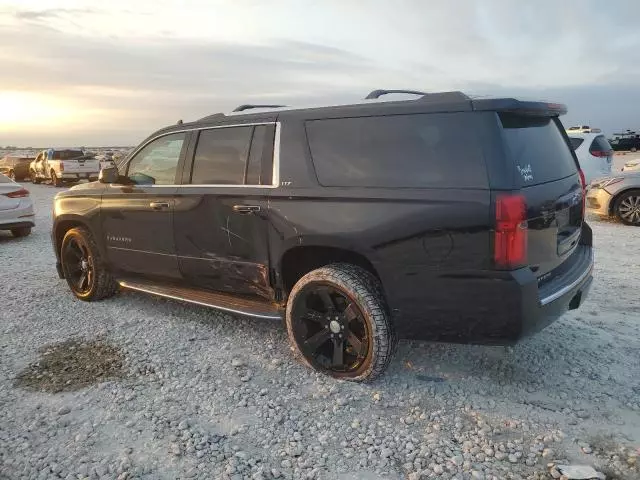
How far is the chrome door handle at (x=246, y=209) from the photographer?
4.03 meters

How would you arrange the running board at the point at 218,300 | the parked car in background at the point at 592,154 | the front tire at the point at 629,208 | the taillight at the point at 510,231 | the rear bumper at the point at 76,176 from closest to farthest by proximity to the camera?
the taillight at the point at 510,231, the running board at the point at 218,300, the front tire at the point at 629,208, the parked car in background at the point at 592,154, the rear bumper at the point at 76,176

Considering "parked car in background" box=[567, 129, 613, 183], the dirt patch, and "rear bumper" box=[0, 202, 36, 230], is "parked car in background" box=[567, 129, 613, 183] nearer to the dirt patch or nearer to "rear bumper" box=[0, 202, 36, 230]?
the dirt patch

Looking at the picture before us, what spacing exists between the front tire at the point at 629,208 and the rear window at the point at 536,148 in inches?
283

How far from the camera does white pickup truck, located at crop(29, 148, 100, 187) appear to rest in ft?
83.1

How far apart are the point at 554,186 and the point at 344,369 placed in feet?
6.06

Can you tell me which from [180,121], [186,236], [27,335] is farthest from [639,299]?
[27,335]

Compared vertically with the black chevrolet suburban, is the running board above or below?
below

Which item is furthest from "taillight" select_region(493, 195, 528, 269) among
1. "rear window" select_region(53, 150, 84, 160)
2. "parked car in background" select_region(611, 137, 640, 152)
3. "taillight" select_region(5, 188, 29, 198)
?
"parked car in background" select_region(611, 137, 640, 152)

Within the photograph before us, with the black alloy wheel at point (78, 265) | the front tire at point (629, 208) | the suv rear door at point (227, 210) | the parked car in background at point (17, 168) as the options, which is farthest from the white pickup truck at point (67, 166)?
the suv rear door at point (227, 210)

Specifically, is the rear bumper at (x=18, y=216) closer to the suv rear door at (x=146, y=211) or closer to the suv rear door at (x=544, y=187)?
the suv rear door at (x=146, y=211)

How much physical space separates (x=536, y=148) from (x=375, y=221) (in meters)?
1.14

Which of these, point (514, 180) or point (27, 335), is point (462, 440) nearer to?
point (514, 180)

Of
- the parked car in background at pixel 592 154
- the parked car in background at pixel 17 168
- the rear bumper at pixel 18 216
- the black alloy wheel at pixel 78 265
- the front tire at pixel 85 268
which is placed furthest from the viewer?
the parked car in background at pixel 17 168

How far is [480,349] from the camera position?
432 cm
